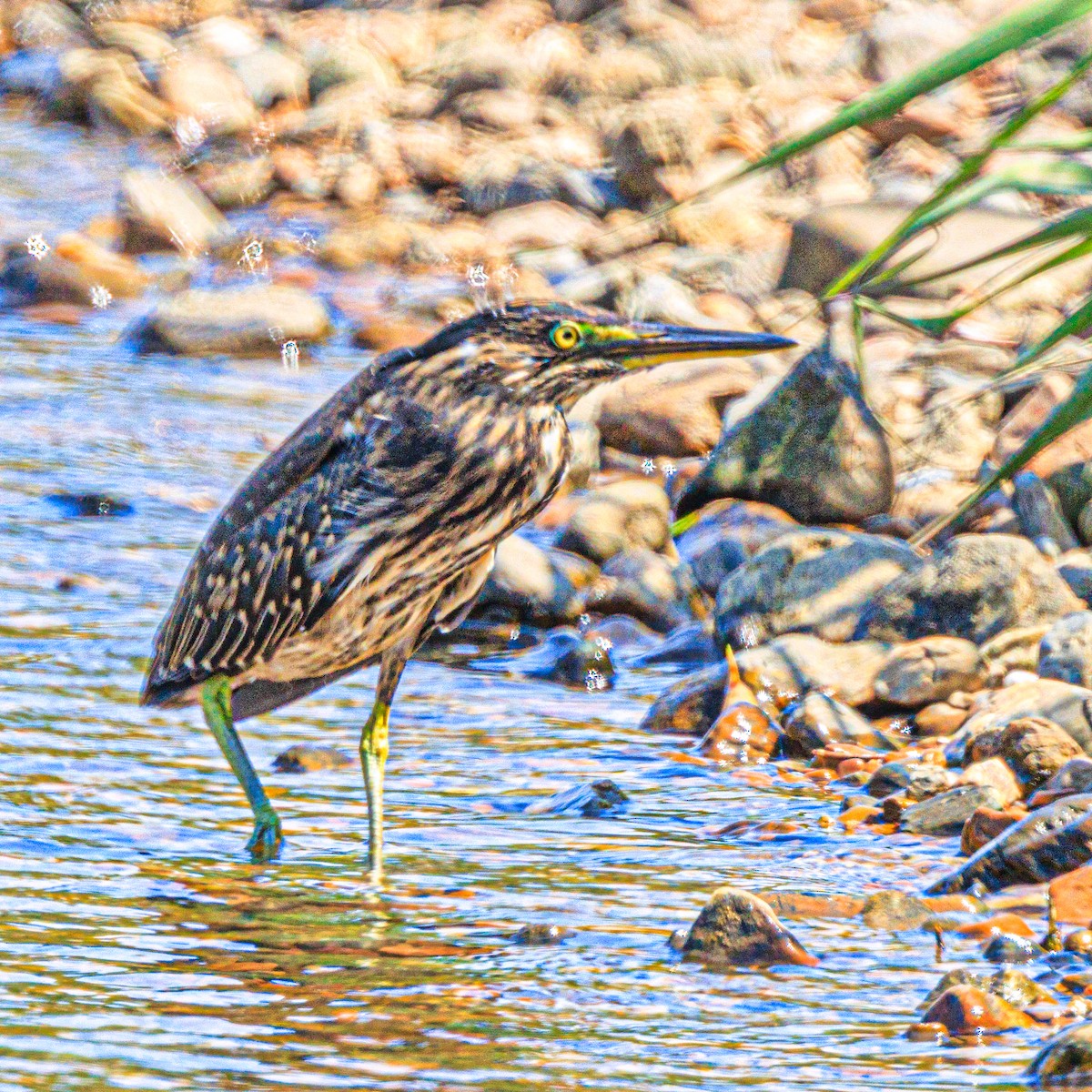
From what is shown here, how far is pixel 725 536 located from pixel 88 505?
8.20 ft

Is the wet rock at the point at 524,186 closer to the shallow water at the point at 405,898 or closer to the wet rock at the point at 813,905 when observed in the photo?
the shallow water at the point at 405,898

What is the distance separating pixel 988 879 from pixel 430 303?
7.10 metres

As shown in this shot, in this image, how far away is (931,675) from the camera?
5.82m

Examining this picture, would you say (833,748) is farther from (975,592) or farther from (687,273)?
(687,273)

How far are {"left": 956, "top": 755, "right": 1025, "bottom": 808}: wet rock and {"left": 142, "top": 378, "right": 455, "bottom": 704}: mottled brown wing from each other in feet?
4.63

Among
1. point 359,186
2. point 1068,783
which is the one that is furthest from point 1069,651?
point 359,186

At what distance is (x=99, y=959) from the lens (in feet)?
12.9

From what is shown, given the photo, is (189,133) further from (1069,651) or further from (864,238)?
(1069,651)

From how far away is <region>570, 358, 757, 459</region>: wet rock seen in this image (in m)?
8.59

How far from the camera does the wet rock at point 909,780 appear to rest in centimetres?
495

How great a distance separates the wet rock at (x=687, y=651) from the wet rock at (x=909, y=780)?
137cm

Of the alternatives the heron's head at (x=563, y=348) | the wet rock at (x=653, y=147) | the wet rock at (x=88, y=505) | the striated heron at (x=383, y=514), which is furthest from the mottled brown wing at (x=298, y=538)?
the wet rock at (x=653, y=147)

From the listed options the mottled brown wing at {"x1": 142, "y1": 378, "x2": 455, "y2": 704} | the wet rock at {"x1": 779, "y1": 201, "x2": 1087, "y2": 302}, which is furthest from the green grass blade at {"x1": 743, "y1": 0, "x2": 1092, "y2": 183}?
the wet rock at {"x1": 779, "y1": 201, "x2": 1087, "y2": 302}

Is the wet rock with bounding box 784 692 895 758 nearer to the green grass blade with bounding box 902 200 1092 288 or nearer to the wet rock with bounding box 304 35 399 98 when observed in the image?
the green grass blade with bounding box 902 200 1092 288
